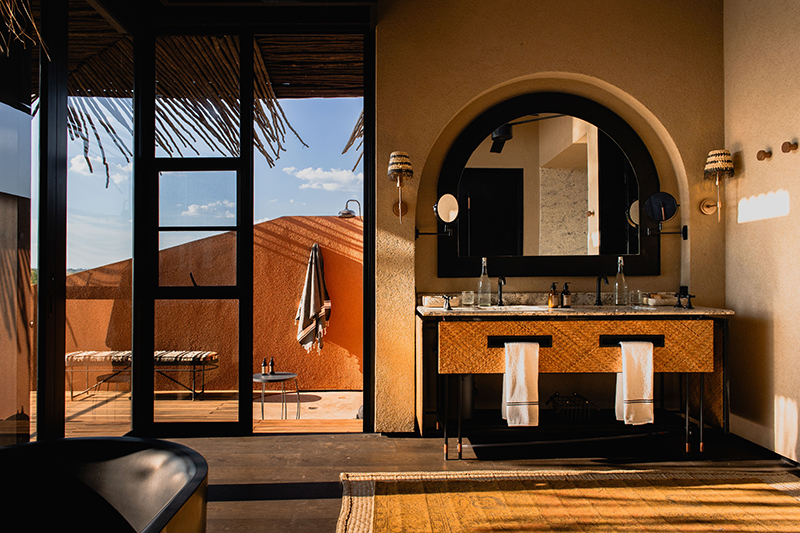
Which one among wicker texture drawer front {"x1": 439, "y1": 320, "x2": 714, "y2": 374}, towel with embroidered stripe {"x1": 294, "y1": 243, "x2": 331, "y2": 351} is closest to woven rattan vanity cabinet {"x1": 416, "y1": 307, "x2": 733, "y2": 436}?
wicker texture drawer front {"x1": 439, "y1": 320, "x2": 714, "y2": 374}

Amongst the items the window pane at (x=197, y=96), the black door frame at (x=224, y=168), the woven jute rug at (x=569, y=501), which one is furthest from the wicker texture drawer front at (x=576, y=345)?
the window pane at (x=197, y=96)

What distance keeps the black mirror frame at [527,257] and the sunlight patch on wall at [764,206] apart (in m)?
0.53

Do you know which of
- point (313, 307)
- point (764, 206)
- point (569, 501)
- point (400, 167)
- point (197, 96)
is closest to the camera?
point (569, 501)

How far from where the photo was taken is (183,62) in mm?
3479

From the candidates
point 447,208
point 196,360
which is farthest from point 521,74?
point 196,360

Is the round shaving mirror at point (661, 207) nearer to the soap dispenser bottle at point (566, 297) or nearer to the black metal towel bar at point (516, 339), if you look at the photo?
the soap dispenser bottle at point (566, 297)

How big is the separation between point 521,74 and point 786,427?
2.69 metres

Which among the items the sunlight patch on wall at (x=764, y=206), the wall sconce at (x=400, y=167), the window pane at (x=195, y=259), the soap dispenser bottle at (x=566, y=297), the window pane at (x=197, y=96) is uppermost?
the window pane at (x=197, y=96)

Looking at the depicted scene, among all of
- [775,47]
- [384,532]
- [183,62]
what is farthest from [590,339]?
[183,62]

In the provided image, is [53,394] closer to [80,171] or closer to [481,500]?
[80,171]

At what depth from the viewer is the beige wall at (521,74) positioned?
3.38 metres

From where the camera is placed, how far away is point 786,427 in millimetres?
2863

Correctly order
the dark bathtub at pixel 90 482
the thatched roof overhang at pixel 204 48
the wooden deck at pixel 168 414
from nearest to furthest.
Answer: the dark bathtub at pixel 90 482
the wooden deck at pixel 168 414
the thatched roof overhang at pixel 204 48

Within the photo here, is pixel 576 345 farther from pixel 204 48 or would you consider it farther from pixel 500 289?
pixel 204 48
